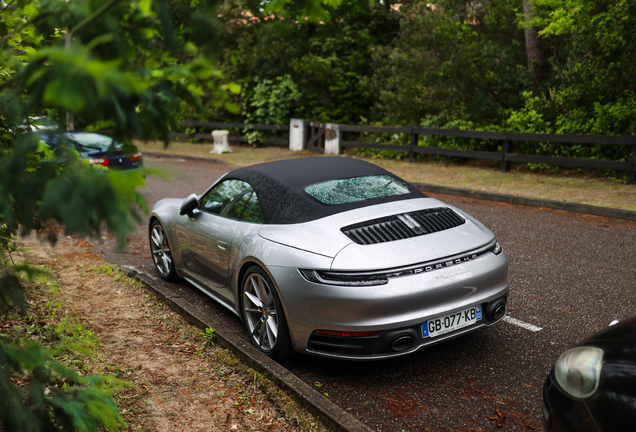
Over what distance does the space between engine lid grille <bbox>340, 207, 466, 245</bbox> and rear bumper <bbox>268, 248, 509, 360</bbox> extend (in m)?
0.36

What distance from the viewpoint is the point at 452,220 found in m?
4.16

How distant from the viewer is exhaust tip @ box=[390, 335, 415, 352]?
347cm

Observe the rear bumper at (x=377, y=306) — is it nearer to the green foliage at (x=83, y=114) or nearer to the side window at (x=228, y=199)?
the side window at (x=228, y=199)

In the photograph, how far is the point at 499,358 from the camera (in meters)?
4.02

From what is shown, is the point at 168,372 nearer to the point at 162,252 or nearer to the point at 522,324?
the point at 162,252

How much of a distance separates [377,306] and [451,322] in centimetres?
63

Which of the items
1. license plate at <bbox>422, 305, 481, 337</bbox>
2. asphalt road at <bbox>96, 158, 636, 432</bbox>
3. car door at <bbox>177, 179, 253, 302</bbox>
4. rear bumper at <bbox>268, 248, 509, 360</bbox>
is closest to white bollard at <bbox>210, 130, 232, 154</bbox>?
asphalt road at <bbox>96, 158, 636, 432</bbox>

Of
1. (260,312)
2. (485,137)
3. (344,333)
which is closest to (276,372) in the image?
(344,333)

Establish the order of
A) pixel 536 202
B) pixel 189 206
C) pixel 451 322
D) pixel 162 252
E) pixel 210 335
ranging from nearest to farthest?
pixel 451 322 → pixel 210 335 → pixel 189 206 → pixel 162 252 → pixel 536 202

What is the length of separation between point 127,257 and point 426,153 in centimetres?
1118

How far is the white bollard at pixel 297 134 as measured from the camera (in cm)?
2222

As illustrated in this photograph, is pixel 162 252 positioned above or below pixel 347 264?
below

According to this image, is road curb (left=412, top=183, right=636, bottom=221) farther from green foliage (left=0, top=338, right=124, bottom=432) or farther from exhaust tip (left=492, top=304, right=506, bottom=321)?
green foliage (left=0, top=338, right=124, bottom=432)

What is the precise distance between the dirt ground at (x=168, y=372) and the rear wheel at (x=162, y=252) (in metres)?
0.40
